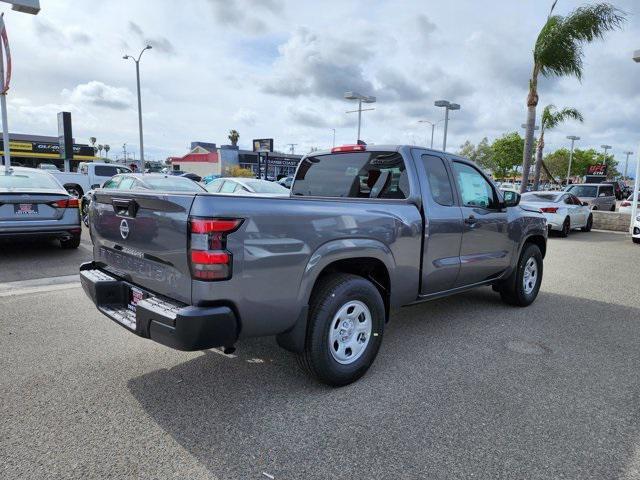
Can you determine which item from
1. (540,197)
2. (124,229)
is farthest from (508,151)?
(124,229)

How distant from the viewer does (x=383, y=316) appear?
3564 millimetres

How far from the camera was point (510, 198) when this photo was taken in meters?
5.19

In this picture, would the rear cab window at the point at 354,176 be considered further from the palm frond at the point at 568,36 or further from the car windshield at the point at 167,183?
the palm frond at the point at 568,36

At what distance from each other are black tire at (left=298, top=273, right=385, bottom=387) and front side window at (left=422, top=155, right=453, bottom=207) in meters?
1.33

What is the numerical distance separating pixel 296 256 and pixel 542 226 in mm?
4191

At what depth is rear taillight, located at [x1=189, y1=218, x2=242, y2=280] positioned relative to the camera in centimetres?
258

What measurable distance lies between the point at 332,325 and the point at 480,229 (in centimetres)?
228

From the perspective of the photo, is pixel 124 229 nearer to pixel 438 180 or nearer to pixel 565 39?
pixel 438 180

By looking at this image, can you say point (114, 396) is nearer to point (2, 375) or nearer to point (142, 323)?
point (142, 323)

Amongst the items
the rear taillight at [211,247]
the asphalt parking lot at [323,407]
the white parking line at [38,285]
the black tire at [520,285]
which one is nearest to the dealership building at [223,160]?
the white parking line at [38,285]

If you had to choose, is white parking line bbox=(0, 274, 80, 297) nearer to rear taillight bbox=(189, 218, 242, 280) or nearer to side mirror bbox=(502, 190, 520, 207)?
rear taillight bbox=(189, 218, 242, 280)

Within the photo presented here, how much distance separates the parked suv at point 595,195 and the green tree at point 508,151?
1469 inches

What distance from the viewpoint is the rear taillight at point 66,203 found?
7.51 m

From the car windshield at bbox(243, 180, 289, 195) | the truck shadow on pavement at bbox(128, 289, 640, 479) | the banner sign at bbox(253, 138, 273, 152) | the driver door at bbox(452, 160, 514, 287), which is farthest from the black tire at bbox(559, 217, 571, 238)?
the banner sign at bbox(253, 138, 273, 152)
